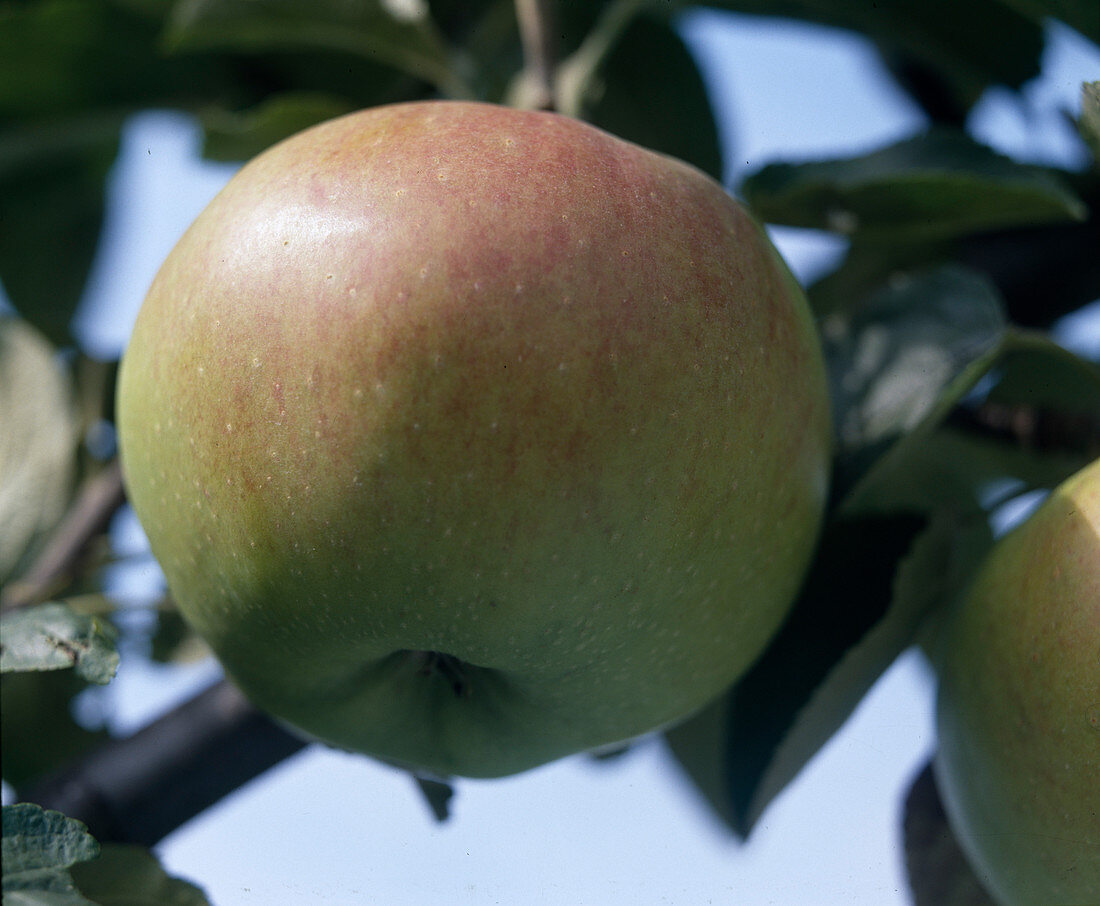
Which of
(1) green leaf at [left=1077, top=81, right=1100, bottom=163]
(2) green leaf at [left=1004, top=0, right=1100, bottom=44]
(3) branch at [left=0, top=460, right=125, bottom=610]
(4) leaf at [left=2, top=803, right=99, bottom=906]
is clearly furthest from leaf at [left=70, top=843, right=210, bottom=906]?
(2) green leaf at [left=1004, top=0, right=1100, bottom=44]

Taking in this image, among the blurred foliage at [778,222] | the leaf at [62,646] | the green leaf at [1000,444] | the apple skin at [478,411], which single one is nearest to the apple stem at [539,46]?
the blurred foliage at [778,222]

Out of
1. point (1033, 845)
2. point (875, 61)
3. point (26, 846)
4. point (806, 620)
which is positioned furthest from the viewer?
point (875, 61)

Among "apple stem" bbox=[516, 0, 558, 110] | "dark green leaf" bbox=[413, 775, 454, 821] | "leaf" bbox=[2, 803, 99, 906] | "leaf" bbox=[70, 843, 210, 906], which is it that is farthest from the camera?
"apple stem" bbox=[516, 0, 558, 110]

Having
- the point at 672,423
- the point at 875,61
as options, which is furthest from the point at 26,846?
the point at 875,61

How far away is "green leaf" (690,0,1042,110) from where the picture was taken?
2.99 feet

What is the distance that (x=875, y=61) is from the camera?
1.27m

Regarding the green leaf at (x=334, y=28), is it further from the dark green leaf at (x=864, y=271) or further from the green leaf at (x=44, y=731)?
the green leaf at (x=44, y=731)

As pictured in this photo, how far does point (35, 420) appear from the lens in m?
1.08

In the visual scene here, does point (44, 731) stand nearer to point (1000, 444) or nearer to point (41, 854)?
point (41, 854)

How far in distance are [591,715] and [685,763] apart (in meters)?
0.30

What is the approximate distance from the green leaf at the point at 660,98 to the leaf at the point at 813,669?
1.58 ft

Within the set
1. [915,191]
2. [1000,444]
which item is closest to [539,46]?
[915,191]

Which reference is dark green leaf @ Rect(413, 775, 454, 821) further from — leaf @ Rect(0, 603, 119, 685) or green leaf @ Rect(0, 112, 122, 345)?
green leaf @ Rect(0, 112, 122, 345)

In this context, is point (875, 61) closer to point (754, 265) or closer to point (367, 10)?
point (367, 10)
